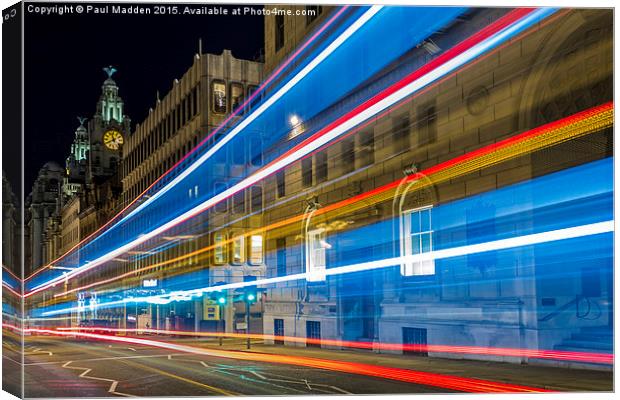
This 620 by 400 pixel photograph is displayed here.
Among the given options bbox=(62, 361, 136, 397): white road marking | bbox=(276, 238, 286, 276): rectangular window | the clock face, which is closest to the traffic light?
bbox=(276, 238, 286, 276): rectangular window

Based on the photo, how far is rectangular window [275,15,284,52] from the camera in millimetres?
13240

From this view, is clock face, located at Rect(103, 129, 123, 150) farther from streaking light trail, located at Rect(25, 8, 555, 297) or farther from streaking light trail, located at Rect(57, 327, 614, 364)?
streaking light trail, located at Rect(57, 327, 614, 364)

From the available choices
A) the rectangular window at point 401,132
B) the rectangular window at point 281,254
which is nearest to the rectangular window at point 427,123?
the rectangular window at point 401,132

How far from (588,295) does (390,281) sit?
15.1 feet

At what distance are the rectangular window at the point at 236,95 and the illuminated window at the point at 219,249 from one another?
3967mm

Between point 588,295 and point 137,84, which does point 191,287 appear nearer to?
point 137,84

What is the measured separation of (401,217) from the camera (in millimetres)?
16828

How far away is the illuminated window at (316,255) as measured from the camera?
18.5m

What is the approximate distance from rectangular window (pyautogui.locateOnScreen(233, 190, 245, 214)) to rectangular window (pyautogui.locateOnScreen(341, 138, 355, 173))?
2205mm

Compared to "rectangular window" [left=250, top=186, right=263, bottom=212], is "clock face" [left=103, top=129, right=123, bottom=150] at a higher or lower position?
higher

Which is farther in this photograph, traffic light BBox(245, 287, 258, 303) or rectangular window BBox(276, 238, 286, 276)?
rectangular window BBox(276, 238, 286, 276)

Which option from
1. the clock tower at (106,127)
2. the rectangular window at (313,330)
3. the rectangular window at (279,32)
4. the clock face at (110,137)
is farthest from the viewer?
the rectangular window at (313,330)

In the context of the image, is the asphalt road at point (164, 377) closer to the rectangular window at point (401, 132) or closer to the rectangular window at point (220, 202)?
the rectangular window at point (220, 202)

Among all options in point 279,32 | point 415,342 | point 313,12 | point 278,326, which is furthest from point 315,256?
point 313,12
